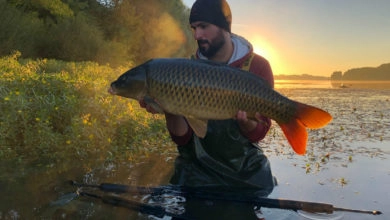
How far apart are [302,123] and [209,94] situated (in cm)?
84

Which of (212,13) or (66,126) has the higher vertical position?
(212,13)

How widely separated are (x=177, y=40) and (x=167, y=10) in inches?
133

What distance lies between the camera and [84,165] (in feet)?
19.6

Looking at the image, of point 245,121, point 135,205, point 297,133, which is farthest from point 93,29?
point 297,133

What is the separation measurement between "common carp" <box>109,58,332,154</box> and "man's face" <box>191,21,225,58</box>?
72 cm

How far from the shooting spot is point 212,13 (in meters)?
3.99

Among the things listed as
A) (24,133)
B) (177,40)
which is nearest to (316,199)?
(24,133)

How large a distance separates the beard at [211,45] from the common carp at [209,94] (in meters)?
0.72

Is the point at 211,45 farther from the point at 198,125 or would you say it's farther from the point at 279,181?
the point at 279,181

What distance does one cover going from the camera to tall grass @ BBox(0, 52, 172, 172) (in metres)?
6.35

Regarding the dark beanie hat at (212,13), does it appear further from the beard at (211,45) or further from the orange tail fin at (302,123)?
the orange tail fin at (302,123)

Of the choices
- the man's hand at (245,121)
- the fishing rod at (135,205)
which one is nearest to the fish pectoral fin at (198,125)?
the man's hand at (245,121)

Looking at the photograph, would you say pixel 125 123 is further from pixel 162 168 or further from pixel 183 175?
pixel 183 175

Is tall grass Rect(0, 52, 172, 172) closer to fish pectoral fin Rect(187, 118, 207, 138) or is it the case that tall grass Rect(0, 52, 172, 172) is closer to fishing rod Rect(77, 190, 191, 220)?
fishing rod Rect(77, 190, 191, 220)
